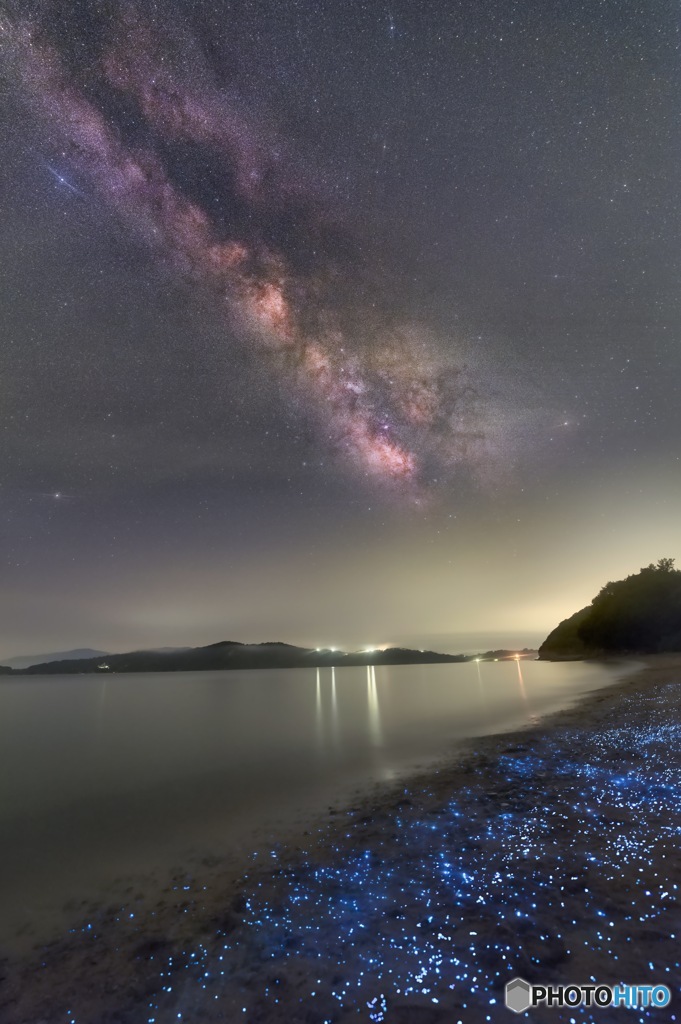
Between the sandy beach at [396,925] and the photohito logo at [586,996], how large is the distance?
0.29ft

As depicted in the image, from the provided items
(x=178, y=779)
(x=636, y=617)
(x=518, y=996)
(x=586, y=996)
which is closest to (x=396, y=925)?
(x=518, y=996)

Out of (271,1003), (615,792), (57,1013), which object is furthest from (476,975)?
(615,792)

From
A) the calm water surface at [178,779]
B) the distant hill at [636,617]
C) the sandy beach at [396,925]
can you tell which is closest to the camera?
the sandy beach at [396,925]

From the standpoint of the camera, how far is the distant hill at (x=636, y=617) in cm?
6794

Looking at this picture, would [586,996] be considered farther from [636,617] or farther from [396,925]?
[636,617]

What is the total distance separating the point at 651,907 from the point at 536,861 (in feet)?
5.36

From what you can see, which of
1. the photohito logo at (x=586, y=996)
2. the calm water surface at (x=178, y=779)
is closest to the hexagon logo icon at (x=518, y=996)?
the photohito logo at (x=586, y=996)

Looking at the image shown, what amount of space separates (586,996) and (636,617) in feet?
270

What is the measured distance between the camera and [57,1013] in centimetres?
429

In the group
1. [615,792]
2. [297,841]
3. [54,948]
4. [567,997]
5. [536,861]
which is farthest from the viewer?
[615,792]

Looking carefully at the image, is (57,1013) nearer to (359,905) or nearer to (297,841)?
(359,905)

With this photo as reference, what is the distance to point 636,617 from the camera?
235 feet

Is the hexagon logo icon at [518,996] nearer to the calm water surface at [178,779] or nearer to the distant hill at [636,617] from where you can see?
the calm water surface at [178,779]

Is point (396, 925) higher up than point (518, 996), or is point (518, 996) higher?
point (518, 996)
